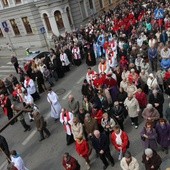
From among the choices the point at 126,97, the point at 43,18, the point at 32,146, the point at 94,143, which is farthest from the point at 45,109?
the point at 43,18

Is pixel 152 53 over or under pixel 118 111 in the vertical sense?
under

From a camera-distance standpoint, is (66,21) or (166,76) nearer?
(166,76)

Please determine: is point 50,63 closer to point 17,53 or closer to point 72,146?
point 72,146

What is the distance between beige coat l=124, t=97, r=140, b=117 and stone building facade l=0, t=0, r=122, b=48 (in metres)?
18.2

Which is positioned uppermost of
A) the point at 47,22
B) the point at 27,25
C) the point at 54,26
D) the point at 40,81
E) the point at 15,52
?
the point at 40,81

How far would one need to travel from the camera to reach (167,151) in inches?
430

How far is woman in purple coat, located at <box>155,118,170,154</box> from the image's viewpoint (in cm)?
1018

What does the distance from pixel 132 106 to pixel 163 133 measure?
6.40 ft

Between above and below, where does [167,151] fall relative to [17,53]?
above

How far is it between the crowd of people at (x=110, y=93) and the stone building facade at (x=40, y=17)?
213 inches

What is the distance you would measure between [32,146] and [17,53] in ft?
65.0

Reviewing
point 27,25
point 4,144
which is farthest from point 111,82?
point 27,25

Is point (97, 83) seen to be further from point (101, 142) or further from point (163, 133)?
point (163, 133)

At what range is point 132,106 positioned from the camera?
1195cm
